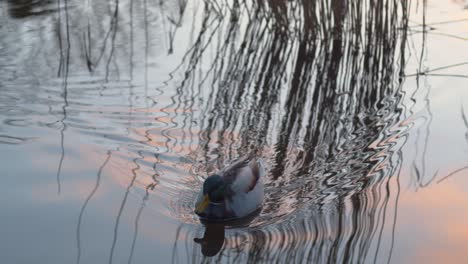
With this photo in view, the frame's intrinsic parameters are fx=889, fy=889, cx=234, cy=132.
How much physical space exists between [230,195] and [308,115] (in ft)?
5.67

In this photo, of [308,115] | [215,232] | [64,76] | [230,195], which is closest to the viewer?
[215,232]

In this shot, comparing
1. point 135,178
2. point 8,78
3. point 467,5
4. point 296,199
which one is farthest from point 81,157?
point 467,5

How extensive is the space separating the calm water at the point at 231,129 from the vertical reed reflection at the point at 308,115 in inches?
0.6

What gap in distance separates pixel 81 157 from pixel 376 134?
1819mm

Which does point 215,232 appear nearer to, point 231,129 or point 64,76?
point 231,129

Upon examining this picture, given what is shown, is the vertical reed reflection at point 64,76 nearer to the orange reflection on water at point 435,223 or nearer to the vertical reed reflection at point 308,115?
the vertical reed reflection at point 308,115

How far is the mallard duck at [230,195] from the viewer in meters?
4.24

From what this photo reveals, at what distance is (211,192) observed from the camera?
4242 mm

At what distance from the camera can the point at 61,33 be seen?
7.66 metres

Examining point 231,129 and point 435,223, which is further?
point 231,129

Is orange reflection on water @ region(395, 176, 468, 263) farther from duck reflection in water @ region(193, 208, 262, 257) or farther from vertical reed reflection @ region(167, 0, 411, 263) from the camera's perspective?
duck reflection in water @ region(193, 208, 262, 257)

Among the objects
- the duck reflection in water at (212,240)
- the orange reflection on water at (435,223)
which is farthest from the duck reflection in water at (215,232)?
the orange reflection on water at (435,223)

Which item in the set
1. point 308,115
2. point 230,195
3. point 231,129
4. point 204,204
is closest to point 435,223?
point 230,195

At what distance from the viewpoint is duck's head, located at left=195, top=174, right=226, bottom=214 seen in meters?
4.23
